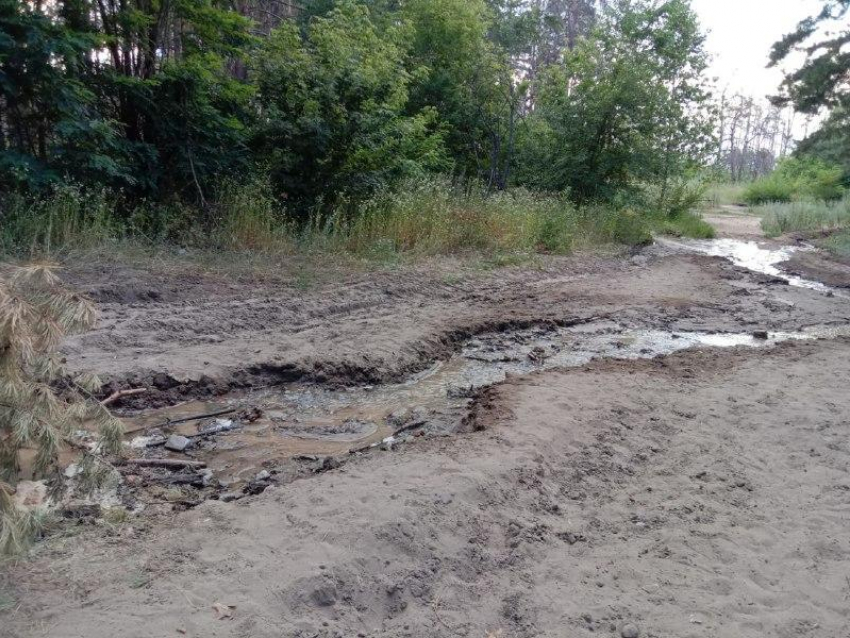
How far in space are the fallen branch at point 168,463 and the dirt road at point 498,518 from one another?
2.50 feet

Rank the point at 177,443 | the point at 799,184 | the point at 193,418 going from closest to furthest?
the point at 177,443 < the point at 193,418 < the point at 799,184

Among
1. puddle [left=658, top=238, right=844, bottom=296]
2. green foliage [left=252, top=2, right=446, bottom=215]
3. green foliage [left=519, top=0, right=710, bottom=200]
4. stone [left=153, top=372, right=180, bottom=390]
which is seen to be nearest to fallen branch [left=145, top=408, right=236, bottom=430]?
stone [left=153, top=372, right=180, bottom=390]

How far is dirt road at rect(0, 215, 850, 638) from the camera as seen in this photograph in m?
3.11

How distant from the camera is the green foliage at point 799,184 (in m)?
32.0

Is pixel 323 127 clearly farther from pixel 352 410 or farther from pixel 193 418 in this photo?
pixel 193 418

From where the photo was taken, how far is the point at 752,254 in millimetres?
17406

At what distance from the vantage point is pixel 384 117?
38.8ft

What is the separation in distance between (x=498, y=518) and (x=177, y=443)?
231 centimetres

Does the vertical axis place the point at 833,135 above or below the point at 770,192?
above

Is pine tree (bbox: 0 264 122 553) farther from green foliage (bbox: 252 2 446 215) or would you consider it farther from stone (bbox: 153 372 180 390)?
green foliage (bbox: 252 2 446 215)

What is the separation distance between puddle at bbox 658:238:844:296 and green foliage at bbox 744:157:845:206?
1411 cm

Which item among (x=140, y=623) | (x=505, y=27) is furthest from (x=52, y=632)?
(x=505, y=27)

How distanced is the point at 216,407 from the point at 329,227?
591 cm

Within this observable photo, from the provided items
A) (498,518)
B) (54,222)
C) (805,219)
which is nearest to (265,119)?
(54,222)
